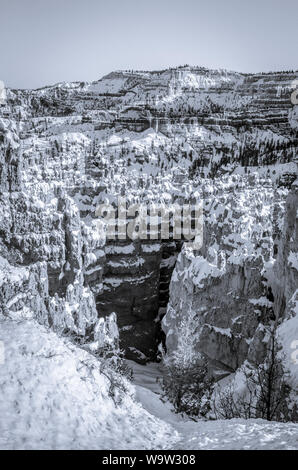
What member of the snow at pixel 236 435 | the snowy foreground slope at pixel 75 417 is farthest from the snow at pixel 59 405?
the snow at pixel 236 435

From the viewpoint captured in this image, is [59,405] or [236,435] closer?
[236,435]

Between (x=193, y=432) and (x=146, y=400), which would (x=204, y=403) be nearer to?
(x=146, y=400)

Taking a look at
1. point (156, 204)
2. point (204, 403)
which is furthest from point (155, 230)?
point (204, 403)

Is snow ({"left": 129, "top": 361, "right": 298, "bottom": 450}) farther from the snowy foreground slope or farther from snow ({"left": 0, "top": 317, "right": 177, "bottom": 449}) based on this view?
snow ({"left": 0, "top": 317, "right": 177, "bottom": 449})

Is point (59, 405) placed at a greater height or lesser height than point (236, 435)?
greater

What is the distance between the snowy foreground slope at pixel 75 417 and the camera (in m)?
8.05

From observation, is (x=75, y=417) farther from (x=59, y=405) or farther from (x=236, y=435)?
(x=236, y=435)

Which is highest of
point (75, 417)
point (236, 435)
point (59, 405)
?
point (59, 405)

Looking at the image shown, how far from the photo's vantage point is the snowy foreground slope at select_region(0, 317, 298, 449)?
26.4 ft

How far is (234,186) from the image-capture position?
2825 inches

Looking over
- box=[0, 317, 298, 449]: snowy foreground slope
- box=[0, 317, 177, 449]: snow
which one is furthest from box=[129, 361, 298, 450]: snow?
box=[0, 317, 177, 449]: snow

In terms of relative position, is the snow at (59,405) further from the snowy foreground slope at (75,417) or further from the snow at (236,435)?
the snow at (236,435)

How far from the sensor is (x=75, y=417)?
28.9 feet

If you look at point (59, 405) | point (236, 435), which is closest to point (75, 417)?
point (59, 405)
